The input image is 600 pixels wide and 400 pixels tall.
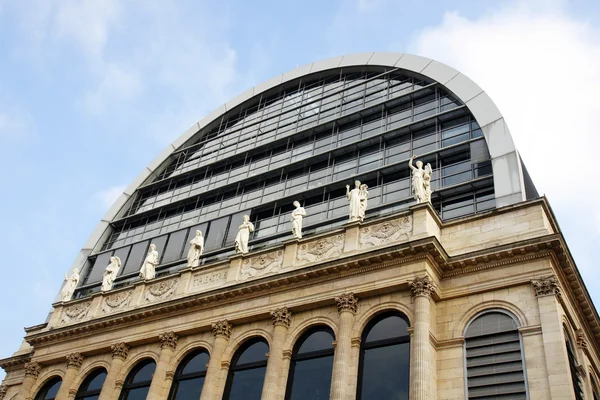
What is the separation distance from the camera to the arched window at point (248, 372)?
24.1 m

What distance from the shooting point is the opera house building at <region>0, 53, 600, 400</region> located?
2100 centimetres

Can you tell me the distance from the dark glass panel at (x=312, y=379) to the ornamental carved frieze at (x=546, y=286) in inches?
309

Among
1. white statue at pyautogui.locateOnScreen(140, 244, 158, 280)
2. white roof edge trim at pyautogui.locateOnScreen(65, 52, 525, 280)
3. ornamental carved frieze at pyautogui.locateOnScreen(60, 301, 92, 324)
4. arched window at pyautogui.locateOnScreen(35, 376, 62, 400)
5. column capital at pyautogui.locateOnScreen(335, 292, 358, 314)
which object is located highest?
white roof edge trim at pyautogui.locateOnScreen(65, 52, 525, 280)

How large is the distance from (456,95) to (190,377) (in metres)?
19.5

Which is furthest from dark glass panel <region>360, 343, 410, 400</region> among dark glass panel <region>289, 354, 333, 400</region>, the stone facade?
dark glass panel <region>289, 354, 333, 400</region>

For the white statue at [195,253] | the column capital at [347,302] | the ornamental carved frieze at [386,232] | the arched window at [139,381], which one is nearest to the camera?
the column capital at [347,302]

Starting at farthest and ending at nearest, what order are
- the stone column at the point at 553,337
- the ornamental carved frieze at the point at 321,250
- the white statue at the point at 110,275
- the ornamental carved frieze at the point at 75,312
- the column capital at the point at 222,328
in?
the white statue at the point at 110,275 → the ornamental carved frieze at the point at 75,312 → the column capital at the point at 222,328 → the ornamental carved frieze at the point at 321,250 → the stone column at the point at 553,337

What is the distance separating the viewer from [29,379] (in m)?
31.1

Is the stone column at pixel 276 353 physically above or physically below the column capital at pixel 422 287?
below

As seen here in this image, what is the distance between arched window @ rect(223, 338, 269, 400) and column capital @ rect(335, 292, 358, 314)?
3.94m

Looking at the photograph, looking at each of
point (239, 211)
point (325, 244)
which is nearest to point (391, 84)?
point (239, 211)

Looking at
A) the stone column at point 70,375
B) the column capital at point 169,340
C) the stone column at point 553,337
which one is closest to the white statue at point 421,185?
the stone column at point 553,337

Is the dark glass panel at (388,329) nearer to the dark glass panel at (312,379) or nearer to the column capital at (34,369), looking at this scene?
the dark glass panel at (312,379)

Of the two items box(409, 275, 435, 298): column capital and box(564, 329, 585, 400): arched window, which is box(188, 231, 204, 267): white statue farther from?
box(564, 329, 585, 400): arched window
